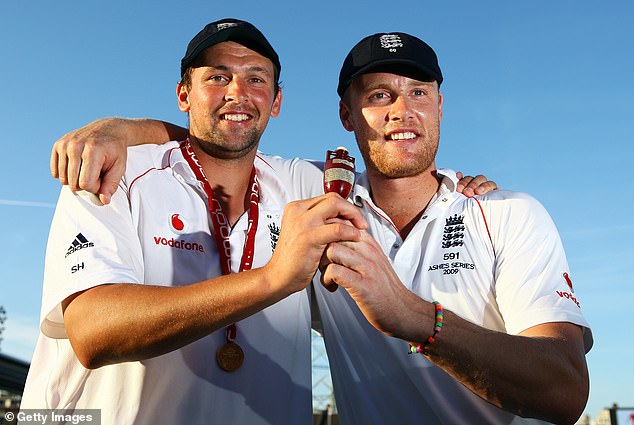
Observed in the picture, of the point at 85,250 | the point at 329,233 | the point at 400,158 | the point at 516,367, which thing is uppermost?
the point at 400,158

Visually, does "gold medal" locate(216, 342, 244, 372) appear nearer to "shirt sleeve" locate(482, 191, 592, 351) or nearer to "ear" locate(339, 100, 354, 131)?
"shirt sleeve" locate(482, 191, 592, 351)

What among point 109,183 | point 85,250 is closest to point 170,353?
point 85,250

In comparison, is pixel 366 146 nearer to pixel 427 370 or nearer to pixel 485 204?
pixel 485 204

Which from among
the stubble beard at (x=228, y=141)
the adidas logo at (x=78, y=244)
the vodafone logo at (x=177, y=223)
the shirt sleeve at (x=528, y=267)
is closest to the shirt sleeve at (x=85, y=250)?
the adidas logo at (x=78, y=244)

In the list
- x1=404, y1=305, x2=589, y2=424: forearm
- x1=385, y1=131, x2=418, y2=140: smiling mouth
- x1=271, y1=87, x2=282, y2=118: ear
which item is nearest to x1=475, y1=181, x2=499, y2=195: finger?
x1=385, y1=131, x2=418, y2=140: smiling mouth

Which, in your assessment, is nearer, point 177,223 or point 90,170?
point 90,170

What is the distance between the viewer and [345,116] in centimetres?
475

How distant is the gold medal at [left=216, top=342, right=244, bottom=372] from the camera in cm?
351

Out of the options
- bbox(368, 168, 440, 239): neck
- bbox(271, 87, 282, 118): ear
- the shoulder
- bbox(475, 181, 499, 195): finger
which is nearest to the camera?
the shoulder

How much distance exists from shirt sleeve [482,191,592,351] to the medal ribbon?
1.43 metres

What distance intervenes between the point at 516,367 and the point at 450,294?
939 millimetres

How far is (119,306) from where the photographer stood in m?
2.89

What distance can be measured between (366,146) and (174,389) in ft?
6.62

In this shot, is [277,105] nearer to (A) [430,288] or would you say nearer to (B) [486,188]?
(B) [486,188]
